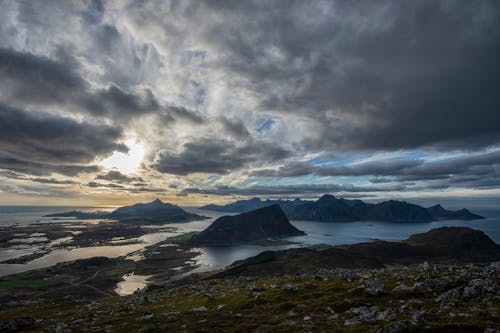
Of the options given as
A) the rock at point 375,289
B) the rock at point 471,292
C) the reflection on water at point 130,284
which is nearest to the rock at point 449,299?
the rock at point 471,292

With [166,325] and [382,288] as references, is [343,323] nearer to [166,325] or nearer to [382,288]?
[382,288]

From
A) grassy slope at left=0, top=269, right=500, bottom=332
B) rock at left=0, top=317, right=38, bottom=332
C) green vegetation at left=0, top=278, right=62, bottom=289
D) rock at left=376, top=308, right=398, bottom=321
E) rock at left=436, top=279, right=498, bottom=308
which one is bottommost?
green vegetation at left=0, top=278, right=62, bottom=289

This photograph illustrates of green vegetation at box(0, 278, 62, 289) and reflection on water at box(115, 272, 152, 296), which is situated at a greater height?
green vegetation at box(0, 278, 62, 289)

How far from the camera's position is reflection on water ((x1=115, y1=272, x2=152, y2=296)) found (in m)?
156

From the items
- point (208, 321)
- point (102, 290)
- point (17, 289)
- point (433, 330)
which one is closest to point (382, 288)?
point (433, 330)

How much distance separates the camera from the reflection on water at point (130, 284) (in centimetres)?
15625

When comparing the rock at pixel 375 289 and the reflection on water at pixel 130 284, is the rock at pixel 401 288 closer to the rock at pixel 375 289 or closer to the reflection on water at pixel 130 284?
the rock at pixel 375 289

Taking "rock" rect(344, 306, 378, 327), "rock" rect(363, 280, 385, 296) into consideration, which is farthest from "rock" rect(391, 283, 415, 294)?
"rock" rect(344, 306, 378, 327)

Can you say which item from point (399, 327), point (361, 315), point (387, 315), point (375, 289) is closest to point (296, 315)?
point (361, 315)

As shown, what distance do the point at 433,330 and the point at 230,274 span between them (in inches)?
6651

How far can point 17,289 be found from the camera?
15588 cm

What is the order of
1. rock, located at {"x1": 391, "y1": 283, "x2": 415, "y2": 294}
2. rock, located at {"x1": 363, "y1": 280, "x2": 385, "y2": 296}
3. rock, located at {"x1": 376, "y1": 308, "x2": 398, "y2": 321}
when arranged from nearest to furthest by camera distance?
rock, located at {"x1": 376, "y1": 308, "x2": 398, "y2": 321} < rock, located at {"x1": 391, "y1": 283, "x2": 415, "y2": 294} < rock, located at {"x1": 363, "y1": 280, "x2": 385, "y2": 296}

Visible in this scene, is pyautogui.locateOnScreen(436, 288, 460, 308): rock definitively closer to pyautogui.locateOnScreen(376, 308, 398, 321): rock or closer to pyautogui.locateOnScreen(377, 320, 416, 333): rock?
pyautogui.locateOnScreen(376, 308, 398, 321): rock

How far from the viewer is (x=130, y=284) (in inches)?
6870
